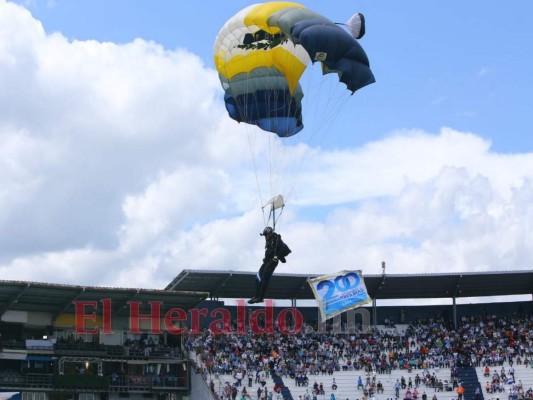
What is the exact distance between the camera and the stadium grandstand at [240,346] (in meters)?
54.5

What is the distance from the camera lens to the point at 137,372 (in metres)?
57.5

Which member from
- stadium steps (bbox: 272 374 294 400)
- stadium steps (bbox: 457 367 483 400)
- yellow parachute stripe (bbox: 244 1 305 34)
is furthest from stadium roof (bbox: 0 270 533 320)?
yellow parachute stripe (bbox: 244 1 305 34)

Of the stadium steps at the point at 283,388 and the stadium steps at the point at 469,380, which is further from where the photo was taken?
the stadium steps at the point at 469,380

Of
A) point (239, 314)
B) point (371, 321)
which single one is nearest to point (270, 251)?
point (239, 314)

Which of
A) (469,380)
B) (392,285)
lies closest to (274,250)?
(469,380)

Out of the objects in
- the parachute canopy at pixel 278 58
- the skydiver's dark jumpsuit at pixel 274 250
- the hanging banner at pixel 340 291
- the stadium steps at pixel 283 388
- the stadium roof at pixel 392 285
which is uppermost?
the parachute canopy at pixel 278 58

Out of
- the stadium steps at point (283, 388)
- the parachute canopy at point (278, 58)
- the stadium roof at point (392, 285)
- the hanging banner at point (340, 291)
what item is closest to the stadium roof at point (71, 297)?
the stadium roof at point (392, 285)

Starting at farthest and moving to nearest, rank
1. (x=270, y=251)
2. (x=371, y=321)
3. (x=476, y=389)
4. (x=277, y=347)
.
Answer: (x=371, y=321)
(x=277, y=347)
(x=476, y=389)
(x=270, y=251)

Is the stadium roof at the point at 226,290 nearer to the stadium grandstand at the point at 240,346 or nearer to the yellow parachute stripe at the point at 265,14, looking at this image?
the stadium grandstand at the point at 240,346

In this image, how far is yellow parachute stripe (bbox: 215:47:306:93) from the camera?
41.7 meters

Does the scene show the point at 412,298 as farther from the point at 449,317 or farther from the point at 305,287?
Result: the point at 305,287

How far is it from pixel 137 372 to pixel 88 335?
3.02m

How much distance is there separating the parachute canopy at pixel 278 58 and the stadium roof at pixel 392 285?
16.7m

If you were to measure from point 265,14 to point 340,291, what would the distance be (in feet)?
74.1
